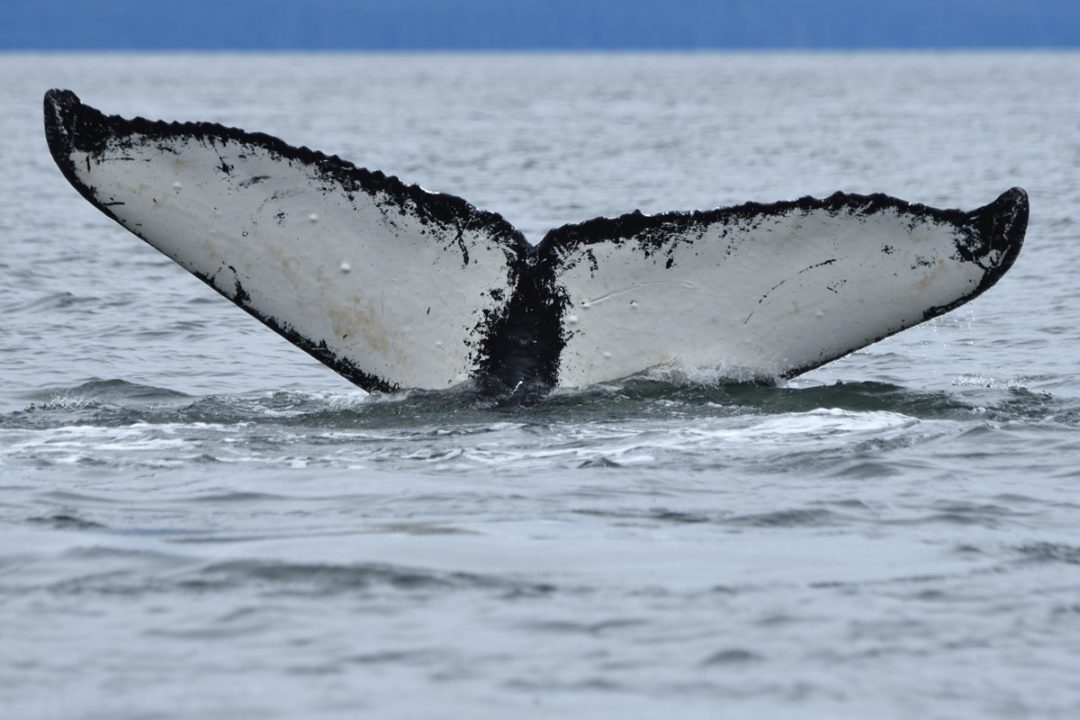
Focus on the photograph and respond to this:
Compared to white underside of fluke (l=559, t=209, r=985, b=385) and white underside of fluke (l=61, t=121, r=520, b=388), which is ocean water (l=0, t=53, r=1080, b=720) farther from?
white underside of fluke (l=61, t=121, r=520, b=388)

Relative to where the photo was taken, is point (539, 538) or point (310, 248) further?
point (310, 248)

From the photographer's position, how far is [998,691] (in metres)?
4.58

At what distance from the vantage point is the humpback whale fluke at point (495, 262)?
265 inches

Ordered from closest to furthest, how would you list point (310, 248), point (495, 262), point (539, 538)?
point (539, 538) → point (310, 248) → point (495, 262)

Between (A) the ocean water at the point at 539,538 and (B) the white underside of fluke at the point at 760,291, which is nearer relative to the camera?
(A) the ocean water at the point at 539,538

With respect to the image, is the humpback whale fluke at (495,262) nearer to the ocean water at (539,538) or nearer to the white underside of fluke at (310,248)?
the white underside of fluke at (310,248)

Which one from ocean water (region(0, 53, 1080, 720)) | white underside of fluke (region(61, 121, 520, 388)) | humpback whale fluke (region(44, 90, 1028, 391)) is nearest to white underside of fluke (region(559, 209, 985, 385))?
humpback whale fluke (region(44, 90, 1028, 391))

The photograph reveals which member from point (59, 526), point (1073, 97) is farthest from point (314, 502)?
point (1073, 97)

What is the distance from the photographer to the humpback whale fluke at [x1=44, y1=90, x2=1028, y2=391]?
265 inches

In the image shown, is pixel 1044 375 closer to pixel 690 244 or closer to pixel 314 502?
pixel 690 244

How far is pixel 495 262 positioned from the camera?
7.09 m

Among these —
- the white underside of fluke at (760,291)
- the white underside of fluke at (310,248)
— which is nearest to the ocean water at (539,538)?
the white underside of fluke at (760,291)

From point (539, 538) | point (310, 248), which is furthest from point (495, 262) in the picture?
point (539, 538)

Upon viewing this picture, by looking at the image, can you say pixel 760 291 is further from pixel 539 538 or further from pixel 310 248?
pixel 310 248
